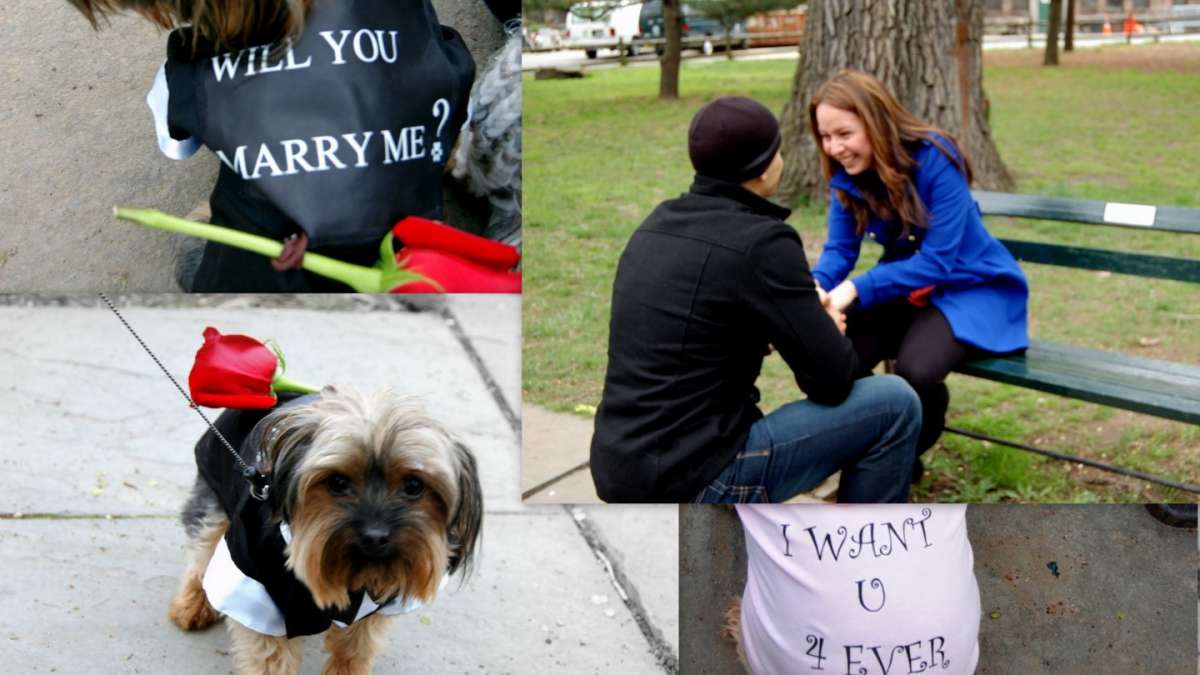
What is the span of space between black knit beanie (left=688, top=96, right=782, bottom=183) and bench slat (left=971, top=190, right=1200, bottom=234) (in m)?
1.11

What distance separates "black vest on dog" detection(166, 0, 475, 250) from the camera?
2.90 metres

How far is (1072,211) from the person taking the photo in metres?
3.79

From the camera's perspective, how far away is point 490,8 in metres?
3.06

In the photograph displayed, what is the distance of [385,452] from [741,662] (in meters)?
1.37

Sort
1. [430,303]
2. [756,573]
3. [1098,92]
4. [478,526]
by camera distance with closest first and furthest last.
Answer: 1. [478,526]
2. [756,573]
3. [430,303]
4. [1098,92]

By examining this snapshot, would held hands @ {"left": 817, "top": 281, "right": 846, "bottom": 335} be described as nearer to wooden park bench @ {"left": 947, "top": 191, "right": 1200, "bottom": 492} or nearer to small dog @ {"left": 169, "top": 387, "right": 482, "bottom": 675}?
wooden park bench @ {"left": 947, "top": 191, "right": 1200, "bottom": 492}

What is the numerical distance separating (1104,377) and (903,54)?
42.5 inches

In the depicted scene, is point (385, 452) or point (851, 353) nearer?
point (385, 452)

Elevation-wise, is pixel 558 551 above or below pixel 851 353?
→ below

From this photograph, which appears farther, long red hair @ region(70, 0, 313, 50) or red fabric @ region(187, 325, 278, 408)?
long red hair @ region(70, 0, 313, 50)

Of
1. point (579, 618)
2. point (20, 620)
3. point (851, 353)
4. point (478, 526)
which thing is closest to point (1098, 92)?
point (851, 353)

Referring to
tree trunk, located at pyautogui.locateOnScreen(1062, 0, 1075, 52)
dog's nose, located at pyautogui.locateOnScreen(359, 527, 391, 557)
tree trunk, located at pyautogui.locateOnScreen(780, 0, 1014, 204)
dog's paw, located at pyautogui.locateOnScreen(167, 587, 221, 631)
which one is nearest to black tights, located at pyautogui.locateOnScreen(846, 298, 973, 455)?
tree trunk, located at pyautogui.locateOnScreen(780, 0, 1014, 204)

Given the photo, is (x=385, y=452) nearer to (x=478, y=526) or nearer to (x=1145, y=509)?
(x=478, y=526)

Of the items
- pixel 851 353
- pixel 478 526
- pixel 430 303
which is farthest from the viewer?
pixel 430 303
